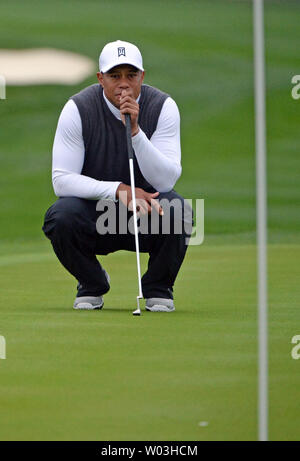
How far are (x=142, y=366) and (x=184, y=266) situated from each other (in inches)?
145

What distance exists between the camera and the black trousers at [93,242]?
518cm

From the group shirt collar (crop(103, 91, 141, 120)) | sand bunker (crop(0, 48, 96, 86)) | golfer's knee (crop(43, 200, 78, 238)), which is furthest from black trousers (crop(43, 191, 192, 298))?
sand bunker (crop(0, 48, 96, 86))

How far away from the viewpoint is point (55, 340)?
422cm

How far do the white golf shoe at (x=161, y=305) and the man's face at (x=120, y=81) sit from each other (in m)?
0.92

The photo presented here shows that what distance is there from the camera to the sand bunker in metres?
18.2

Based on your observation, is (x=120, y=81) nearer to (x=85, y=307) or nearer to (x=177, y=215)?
(x=177, y=215)

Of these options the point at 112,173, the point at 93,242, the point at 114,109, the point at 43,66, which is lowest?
the point at 93,242

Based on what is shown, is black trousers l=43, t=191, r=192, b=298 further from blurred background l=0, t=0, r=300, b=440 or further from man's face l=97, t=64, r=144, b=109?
man's face l=97, t=64, r=144, b=109

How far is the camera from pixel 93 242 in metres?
5.32

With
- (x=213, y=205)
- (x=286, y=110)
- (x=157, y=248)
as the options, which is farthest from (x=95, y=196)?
(x=286, y=110)

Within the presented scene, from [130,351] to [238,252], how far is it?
436cm

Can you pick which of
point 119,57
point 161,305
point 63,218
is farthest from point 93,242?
point 119,57

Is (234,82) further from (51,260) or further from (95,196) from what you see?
(95,196)

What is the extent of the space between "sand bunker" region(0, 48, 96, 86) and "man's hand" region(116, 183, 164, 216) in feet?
42.2
